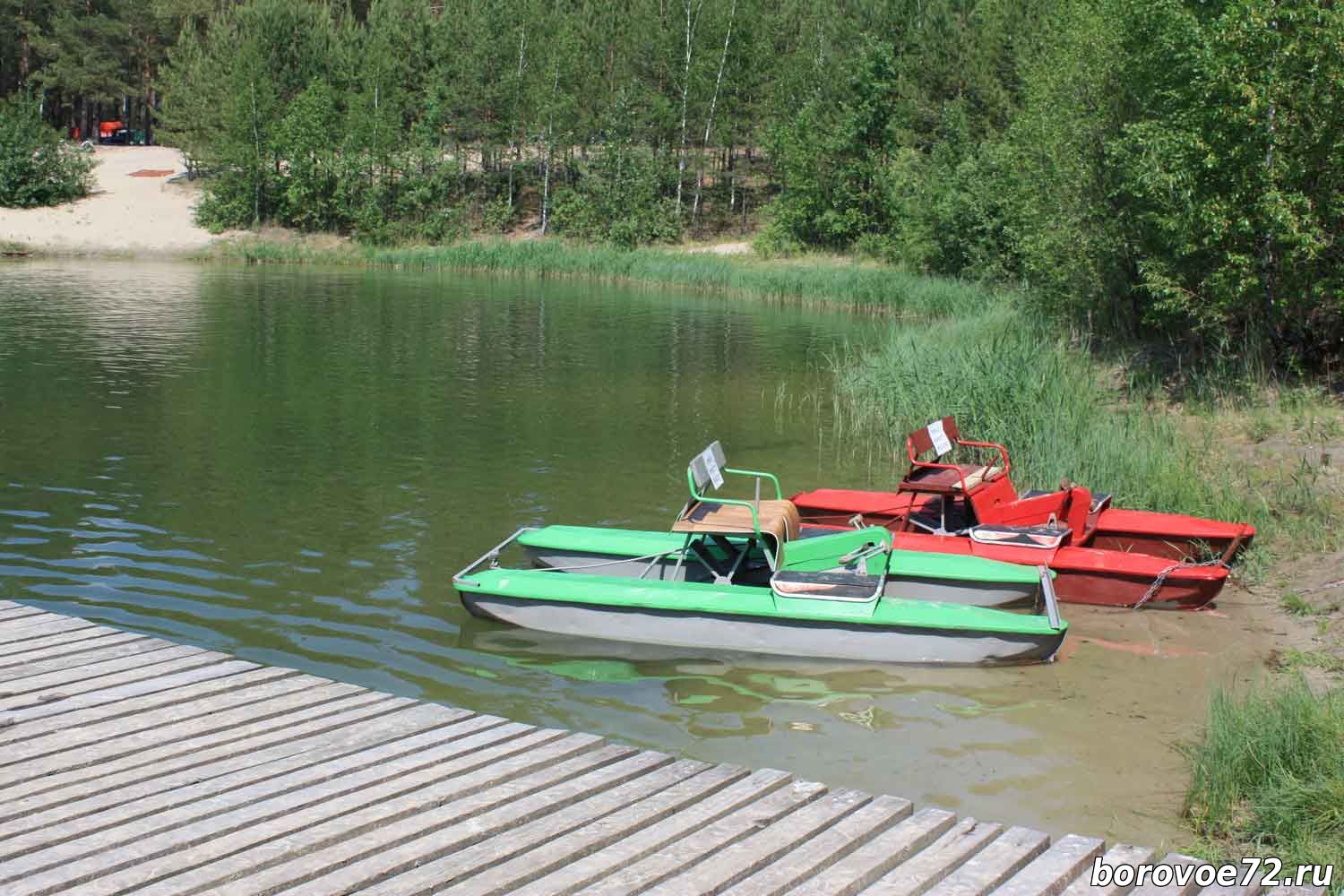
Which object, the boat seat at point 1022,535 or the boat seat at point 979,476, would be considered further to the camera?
the boat seat at point 979,476

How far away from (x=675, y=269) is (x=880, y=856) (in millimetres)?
40373

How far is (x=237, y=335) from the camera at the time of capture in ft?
91.5

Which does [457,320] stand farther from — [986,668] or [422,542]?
[986,668]

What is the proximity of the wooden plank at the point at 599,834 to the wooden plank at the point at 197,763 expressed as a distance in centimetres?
156

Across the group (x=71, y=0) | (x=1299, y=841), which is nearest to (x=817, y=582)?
(x=1299, y=841)

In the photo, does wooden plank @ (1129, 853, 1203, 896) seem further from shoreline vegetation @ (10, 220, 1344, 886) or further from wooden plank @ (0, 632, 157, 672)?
wooden plank @ (0, 632, 157, 672)

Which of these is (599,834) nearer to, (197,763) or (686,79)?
(197,763)

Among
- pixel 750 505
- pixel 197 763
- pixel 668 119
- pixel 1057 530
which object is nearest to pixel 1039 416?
pixel 1057 530

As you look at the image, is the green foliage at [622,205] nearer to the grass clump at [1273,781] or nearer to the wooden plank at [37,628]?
the wooden plank at [37,628]

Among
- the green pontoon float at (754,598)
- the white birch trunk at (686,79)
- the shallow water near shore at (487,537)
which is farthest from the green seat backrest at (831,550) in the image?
the white birch trunk at (686,79)

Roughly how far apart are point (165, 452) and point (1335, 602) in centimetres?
1265

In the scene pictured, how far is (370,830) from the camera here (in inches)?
211

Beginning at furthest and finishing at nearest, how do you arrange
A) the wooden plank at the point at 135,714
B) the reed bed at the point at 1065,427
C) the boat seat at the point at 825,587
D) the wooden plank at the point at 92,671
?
the reed bed at the point at 1065,427
the boat seat at the point at 825,587
the wooden plank at the point at 92,671
the wooden plank at the point at 135,714

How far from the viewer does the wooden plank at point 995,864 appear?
5.01 meters
